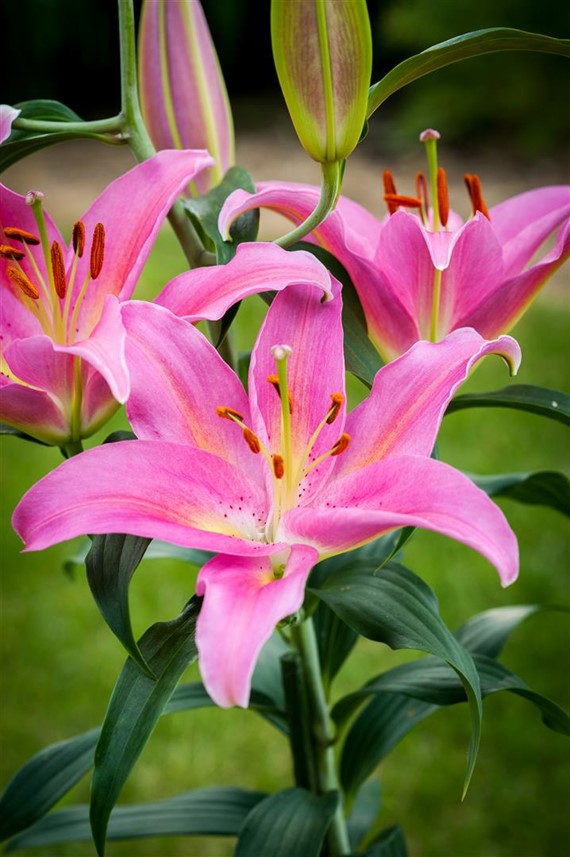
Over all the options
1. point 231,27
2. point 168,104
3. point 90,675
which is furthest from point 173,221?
point 231,27

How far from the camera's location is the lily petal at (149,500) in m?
0.46

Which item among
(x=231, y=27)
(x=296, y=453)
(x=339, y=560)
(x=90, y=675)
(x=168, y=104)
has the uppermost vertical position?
(x=168, y=104)

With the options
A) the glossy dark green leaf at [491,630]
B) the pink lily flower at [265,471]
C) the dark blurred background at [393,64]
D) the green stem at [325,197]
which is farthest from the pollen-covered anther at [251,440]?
the dark blurred background at [393,64]

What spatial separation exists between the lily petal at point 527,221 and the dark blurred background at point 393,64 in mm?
3412

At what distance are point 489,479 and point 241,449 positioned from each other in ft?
1.12

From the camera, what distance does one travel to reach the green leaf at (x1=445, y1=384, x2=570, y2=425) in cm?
63

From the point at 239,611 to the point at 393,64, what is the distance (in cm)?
449

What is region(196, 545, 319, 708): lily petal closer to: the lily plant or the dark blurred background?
the lily plant

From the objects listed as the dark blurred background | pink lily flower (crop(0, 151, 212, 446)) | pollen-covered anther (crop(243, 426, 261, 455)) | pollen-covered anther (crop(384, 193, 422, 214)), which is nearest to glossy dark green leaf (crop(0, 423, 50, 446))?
pink lily flower (crop(0, 151, 212, 446))

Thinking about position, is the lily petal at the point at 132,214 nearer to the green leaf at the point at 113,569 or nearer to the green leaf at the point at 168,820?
the green leaf at the point at 113,569

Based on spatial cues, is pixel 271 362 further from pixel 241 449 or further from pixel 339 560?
pixel 339 560

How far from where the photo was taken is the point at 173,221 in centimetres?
62

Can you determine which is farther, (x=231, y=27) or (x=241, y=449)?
(x=231, y=27)

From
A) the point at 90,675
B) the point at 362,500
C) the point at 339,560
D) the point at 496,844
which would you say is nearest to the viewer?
the point at 362,500
